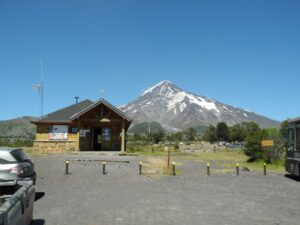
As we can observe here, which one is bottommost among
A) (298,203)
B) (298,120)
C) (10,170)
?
(298,203)

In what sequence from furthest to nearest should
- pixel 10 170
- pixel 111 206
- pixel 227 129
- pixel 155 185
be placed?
pixel 227 129 < pixel 155 185 < pixel 111 206 < pixel 10 170

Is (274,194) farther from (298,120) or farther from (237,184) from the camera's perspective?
(298,120)

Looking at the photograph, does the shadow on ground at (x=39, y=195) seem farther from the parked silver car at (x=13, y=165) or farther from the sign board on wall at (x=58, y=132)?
the sign board on wall at (x=58, y=132)

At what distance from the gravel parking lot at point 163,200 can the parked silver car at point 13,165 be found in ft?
3.75

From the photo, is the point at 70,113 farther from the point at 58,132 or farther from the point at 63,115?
the point at 58,132

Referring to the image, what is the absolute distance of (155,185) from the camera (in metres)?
17.5

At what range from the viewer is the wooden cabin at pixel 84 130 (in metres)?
38.3

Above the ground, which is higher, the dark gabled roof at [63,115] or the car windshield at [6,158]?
the dark gabled roof at [63,115]

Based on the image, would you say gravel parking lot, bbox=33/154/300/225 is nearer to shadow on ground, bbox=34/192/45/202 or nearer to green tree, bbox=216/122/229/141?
shadow on ground, bbox=34/192/45/202

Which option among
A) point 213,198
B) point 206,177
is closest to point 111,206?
point 213,198

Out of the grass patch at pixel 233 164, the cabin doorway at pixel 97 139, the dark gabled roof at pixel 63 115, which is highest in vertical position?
the dark gabled roof at pixel 63 115

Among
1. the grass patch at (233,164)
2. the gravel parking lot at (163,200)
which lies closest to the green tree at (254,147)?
the grass patch at (233,164)

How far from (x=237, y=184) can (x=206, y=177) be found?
3.08 metres

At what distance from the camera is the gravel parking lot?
10164mm
